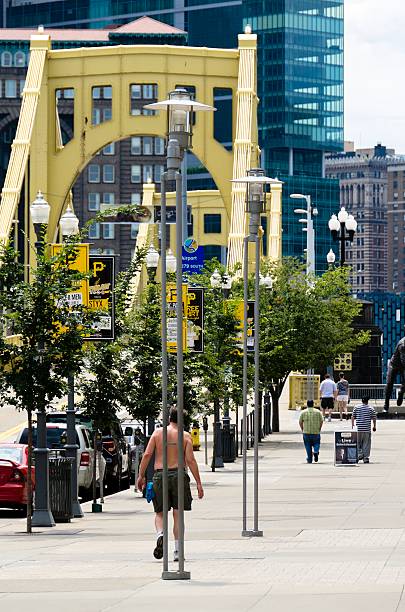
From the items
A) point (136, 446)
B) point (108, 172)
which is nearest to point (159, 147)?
point (108, 172)

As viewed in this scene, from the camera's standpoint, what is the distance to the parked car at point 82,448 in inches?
1244

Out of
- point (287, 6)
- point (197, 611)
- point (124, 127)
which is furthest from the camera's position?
point (287, 6)

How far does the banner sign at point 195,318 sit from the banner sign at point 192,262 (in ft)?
11.0

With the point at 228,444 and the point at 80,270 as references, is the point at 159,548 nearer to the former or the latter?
the point at 80,270

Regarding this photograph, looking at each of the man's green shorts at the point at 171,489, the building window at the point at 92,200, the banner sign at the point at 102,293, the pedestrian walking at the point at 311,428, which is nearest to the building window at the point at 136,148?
the building window at the point at 92,200

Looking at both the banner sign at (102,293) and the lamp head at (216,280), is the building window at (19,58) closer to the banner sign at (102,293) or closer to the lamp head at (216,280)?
the lamp head at (216,280)

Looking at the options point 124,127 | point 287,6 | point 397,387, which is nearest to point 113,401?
point 124,127

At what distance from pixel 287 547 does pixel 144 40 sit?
15439 centimetres

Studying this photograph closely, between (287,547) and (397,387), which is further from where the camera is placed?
(397,387)

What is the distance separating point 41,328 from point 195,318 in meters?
12.2

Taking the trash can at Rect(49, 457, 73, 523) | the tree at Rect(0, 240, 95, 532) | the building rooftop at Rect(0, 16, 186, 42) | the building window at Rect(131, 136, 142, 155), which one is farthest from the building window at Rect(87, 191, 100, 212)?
the tree at Rect(0, 240, 95, 532)

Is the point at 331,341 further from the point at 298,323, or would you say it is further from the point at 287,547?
the point at 287,547

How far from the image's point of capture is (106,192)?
555ft

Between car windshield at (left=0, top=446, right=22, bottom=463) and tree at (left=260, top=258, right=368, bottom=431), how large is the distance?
66.0 ft
